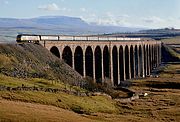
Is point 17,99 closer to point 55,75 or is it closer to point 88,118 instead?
point 88,118

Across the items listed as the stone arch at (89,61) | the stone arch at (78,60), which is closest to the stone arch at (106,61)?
the stone arch at (89,61)

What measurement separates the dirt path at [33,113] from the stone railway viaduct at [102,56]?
113 feet

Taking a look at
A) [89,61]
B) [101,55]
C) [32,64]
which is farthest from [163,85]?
[32,64]

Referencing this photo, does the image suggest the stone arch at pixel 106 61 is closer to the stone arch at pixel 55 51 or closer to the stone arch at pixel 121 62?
the stone arch at pixel 121 62

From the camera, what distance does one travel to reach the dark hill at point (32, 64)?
74.0 metres

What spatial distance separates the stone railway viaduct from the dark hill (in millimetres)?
4687

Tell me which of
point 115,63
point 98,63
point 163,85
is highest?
point 98,63

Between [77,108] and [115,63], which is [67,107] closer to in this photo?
[77,108]

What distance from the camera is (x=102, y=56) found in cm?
11619

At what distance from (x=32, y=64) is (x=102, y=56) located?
40299 mm

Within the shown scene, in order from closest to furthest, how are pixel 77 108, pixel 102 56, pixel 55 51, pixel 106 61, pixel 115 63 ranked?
pixel 77 108
pixel 55 51
pixel 102 56
pixel 106 61
pixel 115 63

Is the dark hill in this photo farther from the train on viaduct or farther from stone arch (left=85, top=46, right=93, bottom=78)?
stone arch (left=85, top=46, right=93, bottom=78)

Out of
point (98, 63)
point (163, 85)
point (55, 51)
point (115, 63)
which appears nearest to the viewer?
point (55, 51)

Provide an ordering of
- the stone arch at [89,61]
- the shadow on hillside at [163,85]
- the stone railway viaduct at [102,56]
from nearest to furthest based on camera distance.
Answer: the stone railway viaduct at [102,56]
the stone arch at [89,61]
the shadow on hillside at [163,85]
